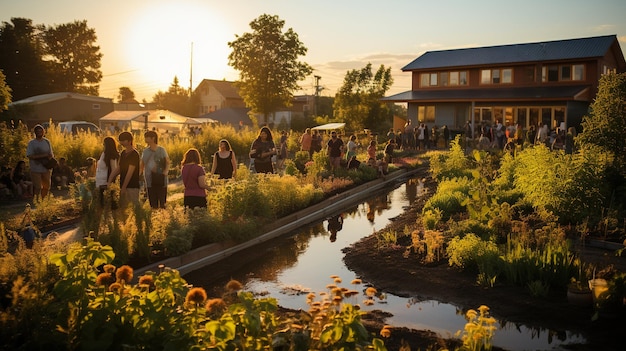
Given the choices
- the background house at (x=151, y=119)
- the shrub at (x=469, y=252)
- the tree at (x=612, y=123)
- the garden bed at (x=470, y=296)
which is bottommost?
the garden bed at (x=470, y=296)

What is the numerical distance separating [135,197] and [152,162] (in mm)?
757

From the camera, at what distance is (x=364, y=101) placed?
50.2 m

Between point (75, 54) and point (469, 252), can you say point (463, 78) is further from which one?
point (75, 54)

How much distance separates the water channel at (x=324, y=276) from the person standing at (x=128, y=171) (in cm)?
232

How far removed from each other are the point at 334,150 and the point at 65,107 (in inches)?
1536

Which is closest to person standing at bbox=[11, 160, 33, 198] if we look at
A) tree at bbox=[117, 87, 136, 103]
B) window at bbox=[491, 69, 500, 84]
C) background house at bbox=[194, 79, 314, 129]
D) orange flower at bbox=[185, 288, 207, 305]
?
orange flower at bbox=[185, 288, 207, 305]

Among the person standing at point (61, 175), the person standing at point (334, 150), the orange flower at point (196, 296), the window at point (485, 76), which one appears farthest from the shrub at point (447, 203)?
the window at point (485, 76)

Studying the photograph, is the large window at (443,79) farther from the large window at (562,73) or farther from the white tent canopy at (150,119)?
the white tent canopy at (150,119)

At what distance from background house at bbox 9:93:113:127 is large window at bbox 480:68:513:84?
34.3 meters

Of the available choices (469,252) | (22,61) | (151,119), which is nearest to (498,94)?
(151,119)

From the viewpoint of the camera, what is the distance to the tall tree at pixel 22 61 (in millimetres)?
60031

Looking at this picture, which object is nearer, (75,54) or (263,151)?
(263,151)

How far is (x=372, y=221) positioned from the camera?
13445 millimetres

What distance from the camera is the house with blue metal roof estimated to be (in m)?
35.7
